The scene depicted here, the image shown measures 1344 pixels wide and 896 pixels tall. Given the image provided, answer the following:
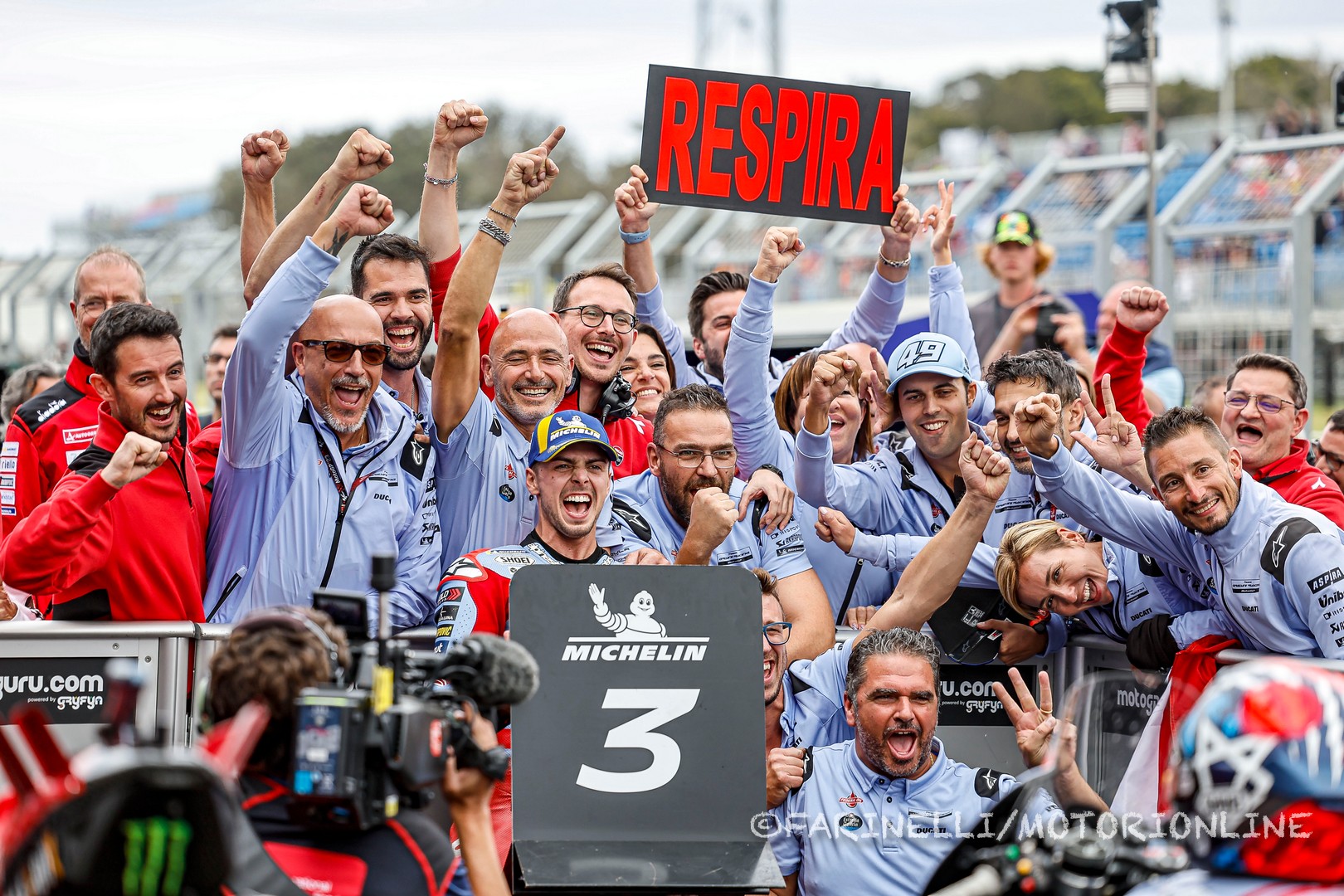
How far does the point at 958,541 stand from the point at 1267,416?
5.18 ft

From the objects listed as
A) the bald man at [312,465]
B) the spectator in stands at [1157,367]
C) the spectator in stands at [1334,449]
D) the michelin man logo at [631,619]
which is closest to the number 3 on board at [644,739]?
the michelin man logo at [631,619]

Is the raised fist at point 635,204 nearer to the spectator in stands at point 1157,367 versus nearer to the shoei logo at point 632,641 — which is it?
the shoei logo at point 632,641

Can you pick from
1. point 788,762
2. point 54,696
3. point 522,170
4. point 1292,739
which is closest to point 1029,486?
point 788,762

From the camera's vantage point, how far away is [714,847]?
415 cm

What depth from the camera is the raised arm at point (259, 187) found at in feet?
18.6

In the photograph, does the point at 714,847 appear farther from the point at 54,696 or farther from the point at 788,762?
the point at 54,696

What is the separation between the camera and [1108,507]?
508 cm

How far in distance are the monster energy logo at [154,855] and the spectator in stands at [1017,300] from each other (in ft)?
21.7

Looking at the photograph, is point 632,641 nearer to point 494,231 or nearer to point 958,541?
point 958,541

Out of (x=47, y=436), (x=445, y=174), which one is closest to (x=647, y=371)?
(x=445, y=174)

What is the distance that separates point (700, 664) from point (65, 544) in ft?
6.31

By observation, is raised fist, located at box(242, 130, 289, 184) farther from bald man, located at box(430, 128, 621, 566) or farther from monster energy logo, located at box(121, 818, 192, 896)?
monster energy logo, located at box(121, 818, 192, 896)

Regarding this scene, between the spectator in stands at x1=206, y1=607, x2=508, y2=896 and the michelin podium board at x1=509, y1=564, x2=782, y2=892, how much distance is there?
3.05ft

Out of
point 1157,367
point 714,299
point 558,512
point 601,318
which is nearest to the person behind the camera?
point 558,512
